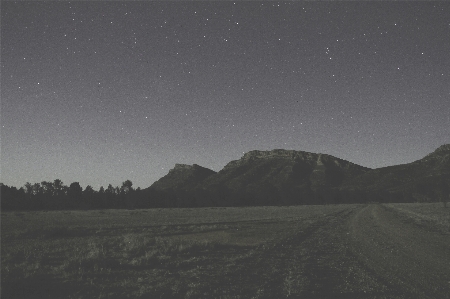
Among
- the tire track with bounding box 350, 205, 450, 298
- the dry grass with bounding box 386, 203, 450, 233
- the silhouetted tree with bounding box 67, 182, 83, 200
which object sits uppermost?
the silhouetted tree with bounding box 67, 182, 83, 200

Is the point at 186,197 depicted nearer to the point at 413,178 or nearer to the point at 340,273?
the point at 340,273

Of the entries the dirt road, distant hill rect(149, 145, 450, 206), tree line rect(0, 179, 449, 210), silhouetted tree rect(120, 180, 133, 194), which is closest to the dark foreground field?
the dirt road

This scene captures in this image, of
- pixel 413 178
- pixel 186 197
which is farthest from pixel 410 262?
pixel 413 178

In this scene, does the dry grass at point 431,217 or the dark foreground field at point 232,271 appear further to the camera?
the dry grass at point 431,217

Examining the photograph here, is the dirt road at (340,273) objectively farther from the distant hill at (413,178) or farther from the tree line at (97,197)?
the distant hill at (413,178)

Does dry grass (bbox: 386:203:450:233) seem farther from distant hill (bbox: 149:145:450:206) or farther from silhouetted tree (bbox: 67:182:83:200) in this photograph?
silhouetted tree (bbox: 67:182:83:200)

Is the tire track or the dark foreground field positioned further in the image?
the tire track

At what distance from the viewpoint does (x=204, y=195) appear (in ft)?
396

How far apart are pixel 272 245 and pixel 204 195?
105 metres

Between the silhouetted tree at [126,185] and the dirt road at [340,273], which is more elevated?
the silhouetted tree at [126,185]

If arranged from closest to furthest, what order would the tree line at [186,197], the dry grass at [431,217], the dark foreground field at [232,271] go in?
the dark foreground field at [232,271], the dry grass at [431,217], the tree line at [186,197]

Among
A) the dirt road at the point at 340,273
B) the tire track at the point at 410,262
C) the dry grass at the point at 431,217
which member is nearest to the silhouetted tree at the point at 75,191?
the dry grass at the point at 431,217

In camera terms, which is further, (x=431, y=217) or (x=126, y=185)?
(x=126, y=185)

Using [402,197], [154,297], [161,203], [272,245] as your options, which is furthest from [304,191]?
[154,297]
